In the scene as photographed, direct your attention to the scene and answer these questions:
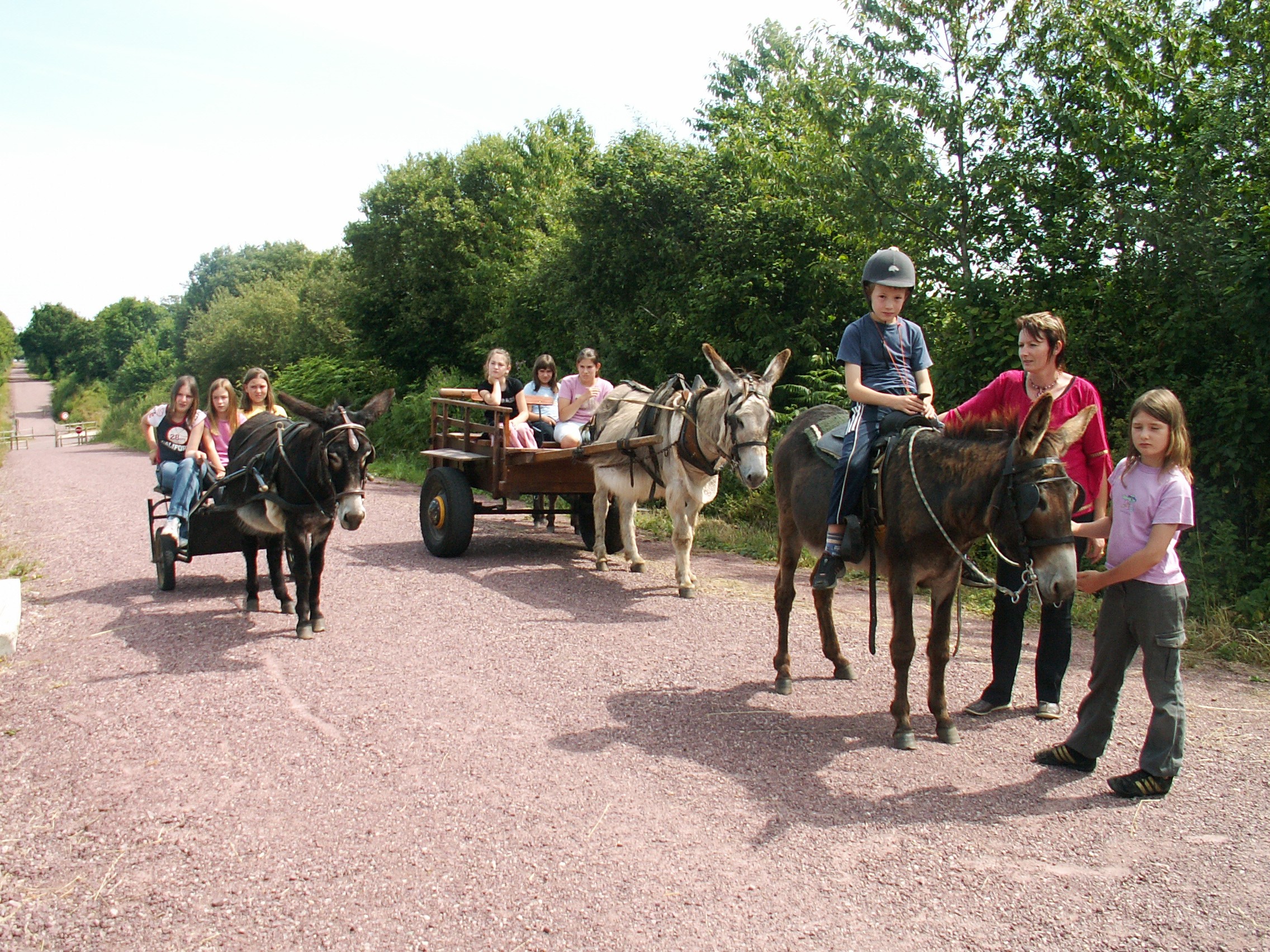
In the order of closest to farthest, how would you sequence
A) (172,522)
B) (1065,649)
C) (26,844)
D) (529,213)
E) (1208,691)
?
(26,844) < (1065,649) < (1208,691) < (172,522) < (529,213)

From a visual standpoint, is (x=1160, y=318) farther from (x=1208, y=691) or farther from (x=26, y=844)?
(x=26, y=844)

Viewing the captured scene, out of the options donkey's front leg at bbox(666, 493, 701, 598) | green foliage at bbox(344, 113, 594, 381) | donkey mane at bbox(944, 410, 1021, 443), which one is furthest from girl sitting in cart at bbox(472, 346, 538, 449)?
green foliage at bbox(344, 113, 594, 381)

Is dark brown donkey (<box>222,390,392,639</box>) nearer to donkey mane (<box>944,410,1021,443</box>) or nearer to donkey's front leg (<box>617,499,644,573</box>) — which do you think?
donkey's front leg (<box>617,499,644,573</box>)

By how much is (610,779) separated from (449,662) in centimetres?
211

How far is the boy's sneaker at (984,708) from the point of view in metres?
5.25

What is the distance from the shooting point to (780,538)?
589cm

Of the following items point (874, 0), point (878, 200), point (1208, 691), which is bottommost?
point (1208, 691)

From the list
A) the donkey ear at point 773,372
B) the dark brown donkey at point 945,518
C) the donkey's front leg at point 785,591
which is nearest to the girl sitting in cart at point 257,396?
the donkey ear at point 773,372

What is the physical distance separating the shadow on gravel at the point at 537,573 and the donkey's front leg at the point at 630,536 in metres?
0.21

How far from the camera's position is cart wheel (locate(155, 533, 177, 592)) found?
7816 mm

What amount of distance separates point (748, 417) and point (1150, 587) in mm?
3465

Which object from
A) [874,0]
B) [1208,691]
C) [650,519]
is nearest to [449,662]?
[1208,691]

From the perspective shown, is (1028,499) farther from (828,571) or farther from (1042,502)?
(828,571)

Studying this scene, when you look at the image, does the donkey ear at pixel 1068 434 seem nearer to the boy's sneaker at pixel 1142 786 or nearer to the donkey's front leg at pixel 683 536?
the boy's sneaker at pixel 1142 786
